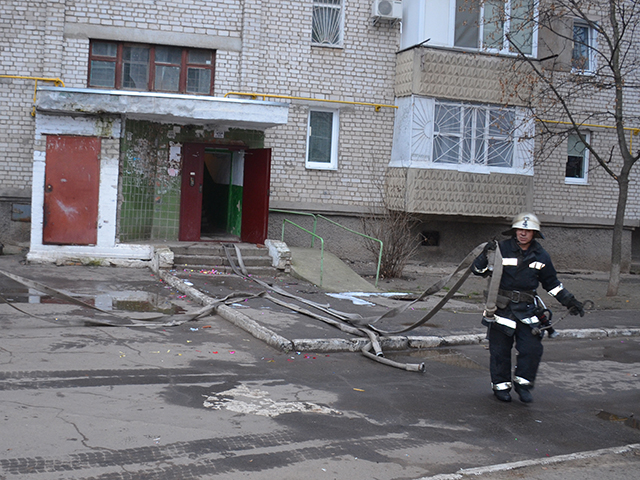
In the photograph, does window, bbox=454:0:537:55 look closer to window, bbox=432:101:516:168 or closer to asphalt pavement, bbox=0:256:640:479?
window, bbox=432:101:516:168

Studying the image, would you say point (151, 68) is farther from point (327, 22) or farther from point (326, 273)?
point (326, 273)

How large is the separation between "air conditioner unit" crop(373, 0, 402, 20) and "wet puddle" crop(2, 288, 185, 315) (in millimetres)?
9106

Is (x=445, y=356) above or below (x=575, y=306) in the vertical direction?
below

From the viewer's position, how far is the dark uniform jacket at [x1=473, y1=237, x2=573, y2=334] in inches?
243

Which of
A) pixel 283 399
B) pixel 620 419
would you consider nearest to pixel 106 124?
pixel 283 399

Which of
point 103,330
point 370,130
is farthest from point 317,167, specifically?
point 103,330

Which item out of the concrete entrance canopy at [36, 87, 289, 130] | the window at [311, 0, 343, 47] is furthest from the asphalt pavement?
the window at [311, 0, 343, 47]

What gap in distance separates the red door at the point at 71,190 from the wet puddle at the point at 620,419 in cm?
1039

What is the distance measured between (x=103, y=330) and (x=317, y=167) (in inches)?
364

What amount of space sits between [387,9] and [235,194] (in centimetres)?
569

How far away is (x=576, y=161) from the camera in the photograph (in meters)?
18.3

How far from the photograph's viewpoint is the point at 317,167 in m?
16.4

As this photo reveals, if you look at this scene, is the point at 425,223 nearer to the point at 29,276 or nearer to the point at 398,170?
the point at 398,170

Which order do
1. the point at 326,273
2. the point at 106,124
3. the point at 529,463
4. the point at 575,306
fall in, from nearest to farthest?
the point at 529,463
the point at 575,306
the point at 326,273
the point at 106,124
